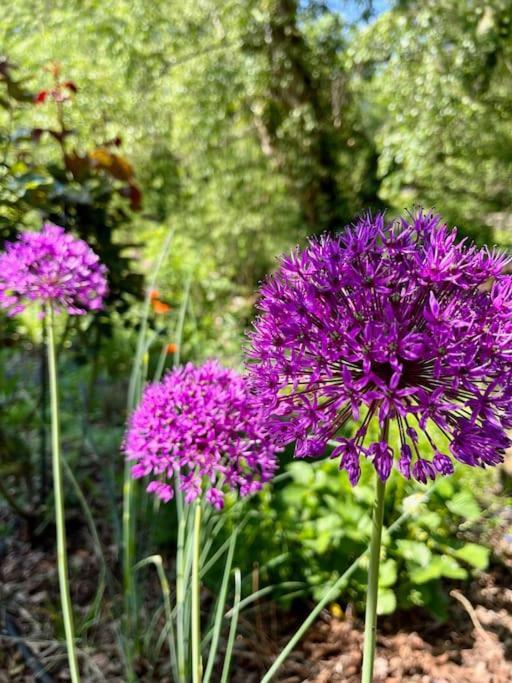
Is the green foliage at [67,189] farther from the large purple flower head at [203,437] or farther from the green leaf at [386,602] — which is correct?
the green leaf at [386,602]

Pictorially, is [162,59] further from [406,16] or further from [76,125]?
[406,16]

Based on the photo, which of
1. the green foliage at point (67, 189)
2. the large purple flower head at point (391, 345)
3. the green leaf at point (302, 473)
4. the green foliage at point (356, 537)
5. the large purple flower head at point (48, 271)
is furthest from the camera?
the green foliage at point (67, 189)

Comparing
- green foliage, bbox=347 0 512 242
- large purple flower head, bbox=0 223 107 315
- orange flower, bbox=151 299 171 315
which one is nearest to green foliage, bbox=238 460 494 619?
large purple flower head, bbox=0 223 107 315

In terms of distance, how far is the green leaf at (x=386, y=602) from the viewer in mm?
1920

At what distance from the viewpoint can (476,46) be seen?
218 inches

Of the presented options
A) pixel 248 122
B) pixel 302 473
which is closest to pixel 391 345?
pixel 302 473

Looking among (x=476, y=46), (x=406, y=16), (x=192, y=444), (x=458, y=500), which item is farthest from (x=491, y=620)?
(x=406, y=16)

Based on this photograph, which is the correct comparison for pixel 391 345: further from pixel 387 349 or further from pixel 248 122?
pixel 248 122

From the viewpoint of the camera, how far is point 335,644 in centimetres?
218

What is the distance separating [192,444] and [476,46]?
5477 mm

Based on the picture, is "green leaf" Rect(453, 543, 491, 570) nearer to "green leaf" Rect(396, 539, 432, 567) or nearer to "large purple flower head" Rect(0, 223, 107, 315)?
"green leaf" Rect(396, 539, 432, 567)

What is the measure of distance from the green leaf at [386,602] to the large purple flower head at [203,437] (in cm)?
83

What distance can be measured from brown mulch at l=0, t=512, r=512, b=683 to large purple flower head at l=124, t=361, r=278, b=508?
1063 mm

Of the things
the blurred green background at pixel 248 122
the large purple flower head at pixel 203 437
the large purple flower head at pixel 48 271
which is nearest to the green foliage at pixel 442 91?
the blurred green background at pixel 248 122
